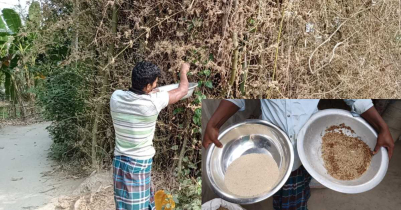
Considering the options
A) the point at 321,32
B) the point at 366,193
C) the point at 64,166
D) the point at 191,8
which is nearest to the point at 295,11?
the point at 321,32

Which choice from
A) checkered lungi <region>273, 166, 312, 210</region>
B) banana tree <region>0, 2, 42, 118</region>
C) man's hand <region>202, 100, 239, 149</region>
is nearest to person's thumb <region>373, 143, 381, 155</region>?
checkered lungi <region>273, 166, 312, 210</region>

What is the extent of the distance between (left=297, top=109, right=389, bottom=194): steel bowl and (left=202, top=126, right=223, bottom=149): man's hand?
0.42 m

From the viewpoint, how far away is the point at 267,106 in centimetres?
183

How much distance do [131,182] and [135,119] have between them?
1.41ft

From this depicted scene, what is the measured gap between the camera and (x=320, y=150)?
1800 mm

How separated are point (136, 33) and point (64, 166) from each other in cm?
252

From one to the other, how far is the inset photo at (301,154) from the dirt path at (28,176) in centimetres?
275

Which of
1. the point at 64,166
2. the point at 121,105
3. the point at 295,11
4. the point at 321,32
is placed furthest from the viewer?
the point at 64,166

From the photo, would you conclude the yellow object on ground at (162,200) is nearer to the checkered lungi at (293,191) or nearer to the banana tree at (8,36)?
the checkered lungi at (293,191)

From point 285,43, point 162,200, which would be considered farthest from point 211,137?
point 285,43

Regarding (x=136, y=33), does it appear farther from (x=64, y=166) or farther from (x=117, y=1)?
(x=64, y=166)

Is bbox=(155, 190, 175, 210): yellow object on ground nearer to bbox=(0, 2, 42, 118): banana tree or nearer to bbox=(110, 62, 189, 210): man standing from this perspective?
bbox=(110, 62, 189, 210): man standing

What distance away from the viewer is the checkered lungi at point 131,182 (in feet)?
7.50

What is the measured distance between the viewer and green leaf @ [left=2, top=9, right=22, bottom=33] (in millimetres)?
7306
